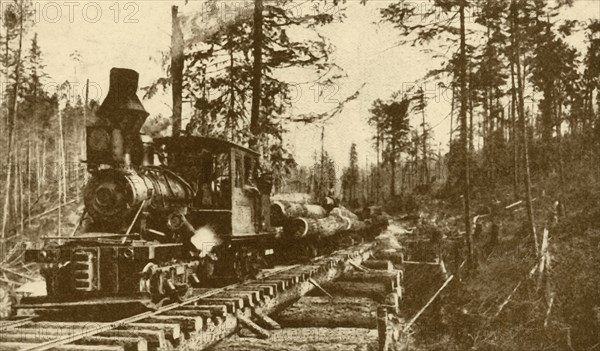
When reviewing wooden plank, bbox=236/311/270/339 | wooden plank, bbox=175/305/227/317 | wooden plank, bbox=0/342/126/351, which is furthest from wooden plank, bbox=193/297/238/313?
wooden plank, bbox=0/342/126/351

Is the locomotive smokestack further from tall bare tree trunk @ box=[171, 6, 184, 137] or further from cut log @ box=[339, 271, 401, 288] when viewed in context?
tall bare tree trunk @ box=[171, 6, 184, 137]

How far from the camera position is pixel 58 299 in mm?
8203

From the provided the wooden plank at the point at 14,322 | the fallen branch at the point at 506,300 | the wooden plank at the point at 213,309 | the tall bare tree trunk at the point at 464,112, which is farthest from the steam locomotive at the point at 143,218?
the tall bare tree trunk at the point at 464,112

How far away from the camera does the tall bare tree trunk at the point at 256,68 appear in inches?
689

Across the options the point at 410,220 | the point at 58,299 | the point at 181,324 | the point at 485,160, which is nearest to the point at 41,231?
the point at 58,299

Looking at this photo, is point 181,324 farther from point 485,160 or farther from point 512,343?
point 485,160

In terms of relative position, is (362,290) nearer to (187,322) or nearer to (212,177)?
(212,177)

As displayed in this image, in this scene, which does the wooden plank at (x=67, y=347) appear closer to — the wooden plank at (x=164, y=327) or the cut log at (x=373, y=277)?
the wooden plank at (x=164, y=327)

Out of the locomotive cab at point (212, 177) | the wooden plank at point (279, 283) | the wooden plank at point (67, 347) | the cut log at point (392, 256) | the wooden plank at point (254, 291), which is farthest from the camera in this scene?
the cut log at point (392, 256)

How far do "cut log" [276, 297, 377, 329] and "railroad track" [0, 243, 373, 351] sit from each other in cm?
39

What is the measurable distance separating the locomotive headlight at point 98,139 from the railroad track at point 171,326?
2797 millimetres

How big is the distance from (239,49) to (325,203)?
7864mm

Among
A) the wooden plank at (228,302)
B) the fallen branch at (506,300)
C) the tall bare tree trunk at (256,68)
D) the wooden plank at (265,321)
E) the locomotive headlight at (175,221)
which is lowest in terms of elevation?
the fallen branch at (506,300)

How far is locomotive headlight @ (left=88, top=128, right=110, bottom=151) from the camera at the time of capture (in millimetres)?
8992
